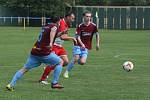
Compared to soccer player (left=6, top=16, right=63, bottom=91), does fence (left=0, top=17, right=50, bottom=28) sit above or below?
below

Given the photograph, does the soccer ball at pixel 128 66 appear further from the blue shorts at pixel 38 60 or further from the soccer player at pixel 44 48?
the blue shorts at pixel 38 60

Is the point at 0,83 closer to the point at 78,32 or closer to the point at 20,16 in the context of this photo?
the point at 78,32

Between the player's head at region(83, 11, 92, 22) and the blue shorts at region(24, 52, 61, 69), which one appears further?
the player's head at region(83, 11, 92, 22)

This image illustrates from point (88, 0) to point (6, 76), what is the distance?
3147 inches

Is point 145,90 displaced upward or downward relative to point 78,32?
downward

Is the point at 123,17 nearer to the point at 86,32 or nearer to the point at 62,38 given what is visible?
the point at 86,32

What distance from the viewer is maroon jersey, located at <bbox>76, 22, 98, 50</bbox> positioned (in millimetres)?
18406

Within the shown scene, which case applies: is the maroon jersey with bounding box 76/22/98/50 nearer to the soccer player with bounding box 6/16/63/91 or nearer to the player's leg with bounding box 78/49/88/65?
the player's leg with bounding box 78/49/88/65

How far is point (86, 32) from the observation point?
60.7ft

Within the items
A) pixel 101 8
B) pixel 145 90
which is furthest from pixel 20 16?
pixel 145 90

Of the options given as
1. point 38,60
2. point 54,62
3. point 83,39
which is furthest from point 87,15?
point 38,60

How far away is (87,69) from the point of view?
2055cm

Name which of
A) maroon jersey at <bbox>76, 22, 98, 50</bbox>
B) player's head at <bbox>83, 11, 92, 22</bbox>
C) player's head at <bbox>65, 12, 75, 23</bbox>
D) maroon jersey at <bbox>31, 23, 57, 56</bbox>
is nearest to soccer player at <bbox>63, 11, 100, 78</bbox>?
maroon jersey at <bbox>76, 22, 98, 50</bbox>

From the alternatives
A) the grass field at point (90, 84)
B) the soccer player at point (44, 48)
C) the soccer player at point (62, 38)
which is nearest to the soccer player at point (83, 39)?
the grass field at point (90, 84)
